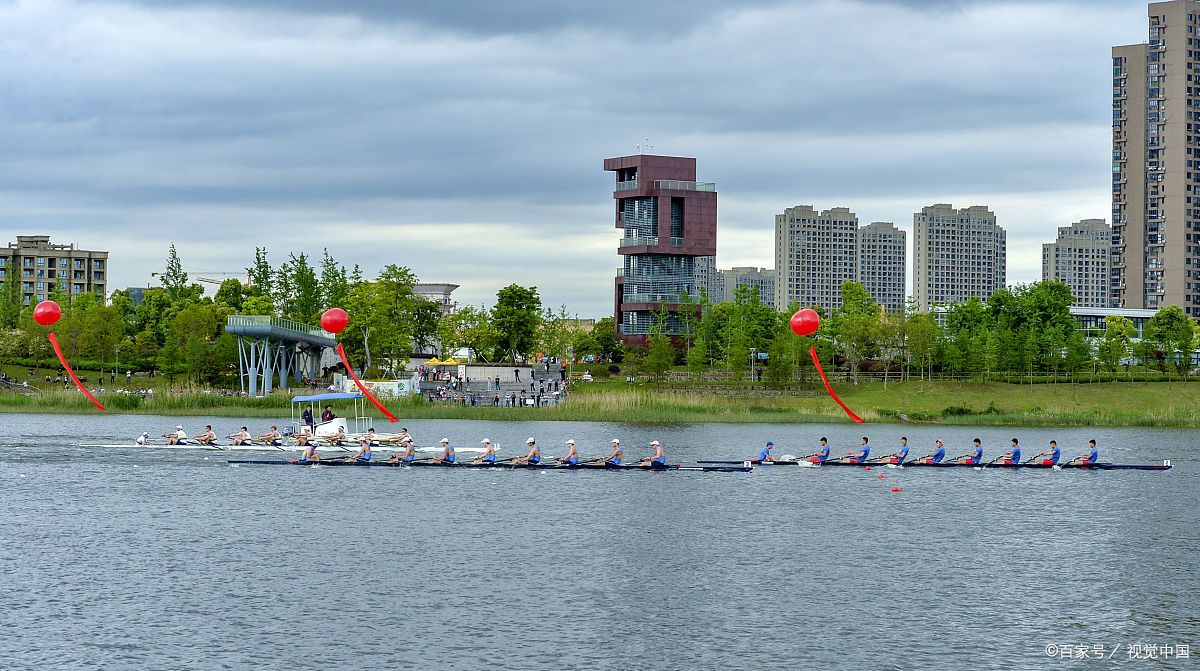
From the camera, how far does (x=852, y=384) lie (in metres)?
133

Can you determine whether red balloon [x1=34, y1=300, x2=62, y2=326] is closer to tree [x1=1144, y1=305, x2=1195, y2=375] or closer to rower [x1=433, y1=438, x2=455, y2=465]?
rower [x1=433, y1=438, x2=455, y2=465]

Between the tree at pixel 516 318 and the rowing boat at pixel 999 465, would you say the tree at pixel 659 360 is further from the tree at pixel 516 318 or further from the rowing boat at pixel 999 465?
the rowing boat at pixel 999 465

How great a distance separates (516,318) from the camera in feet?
525

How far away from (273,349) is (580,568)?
93735 millimetres

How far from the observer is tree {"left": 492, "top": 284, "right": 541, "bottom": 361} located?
160 meters

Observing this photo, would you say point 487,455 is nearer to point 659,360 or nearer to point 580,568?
point 580,568

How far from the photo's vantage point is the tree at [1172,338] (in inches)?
5709

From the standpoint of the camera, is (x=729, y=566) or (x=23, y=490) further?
(x=23, y=490)

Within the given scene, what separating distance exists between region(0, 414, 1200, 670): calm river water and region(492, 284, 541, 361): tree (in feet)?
294

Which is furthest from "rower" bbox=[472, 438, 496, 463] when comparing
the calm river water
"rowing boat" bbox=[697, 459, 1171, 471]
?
"rowing boat" bbox=[697, 459, 1171, 471]

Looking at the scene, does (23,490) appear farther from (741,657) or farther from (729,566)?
(741,657)

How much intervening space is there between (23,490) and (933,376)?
10805 centimetres

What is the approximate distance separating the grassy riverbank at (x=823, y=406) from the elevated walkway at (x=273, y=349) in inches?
402

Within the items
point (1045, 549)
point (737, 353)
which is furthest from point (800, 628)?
point (737, 353)
